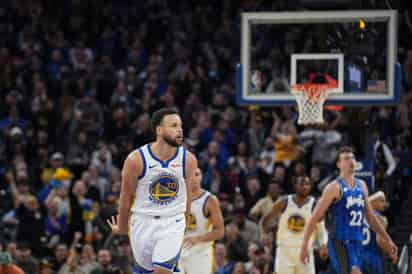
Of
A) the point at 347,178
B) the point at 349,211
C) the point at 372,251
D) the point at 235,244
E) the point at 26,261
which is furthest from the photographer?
the point at 235,244

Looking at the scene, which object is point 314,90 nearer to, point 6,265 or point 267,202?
point 267,202

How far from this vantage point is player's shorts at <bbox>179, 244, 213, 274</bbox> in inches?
469

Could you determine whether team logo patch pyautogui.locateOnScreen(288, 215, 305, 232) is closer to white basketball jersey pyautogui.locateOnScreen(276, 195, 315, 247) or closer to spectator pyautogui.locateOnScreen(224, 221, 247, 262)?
white basketball jersey pyautogui.locateOnScreen(276, 195, 315, 247)

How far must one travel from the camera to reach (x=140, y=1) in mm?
25906

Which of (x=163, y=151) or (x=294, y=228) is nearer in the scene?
(x=163, y=151)

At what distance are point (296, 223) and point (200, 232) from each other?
2222 mm

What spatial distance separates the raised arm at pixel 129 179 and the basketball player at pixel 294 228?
14.3ft

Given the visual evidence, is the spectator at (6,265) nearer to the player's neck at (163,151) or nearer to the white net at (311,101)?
the player's neck at (163,151)

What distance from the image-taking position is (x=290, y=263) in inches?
539

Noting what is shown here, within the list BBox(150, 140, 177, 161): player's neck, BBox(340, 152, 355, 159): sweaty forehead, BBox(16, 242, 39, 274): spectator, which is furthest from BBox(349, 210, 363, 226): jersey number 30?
BBox(16, 242, 39, 274): spectator

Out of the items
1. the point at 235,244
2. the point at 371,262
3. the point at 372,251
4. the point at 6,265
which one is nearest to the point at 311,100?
the point at 372,251

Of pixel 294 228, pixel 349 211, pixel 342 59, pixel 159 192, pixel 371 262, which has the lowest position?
pixel 371 262

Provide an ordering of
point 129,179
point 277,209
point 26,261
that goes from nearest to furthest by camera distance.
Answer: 1. point 129,179
2. point 277,209
3. point 26,261

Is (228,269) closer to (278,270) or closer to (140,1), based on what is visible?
(278,270)
